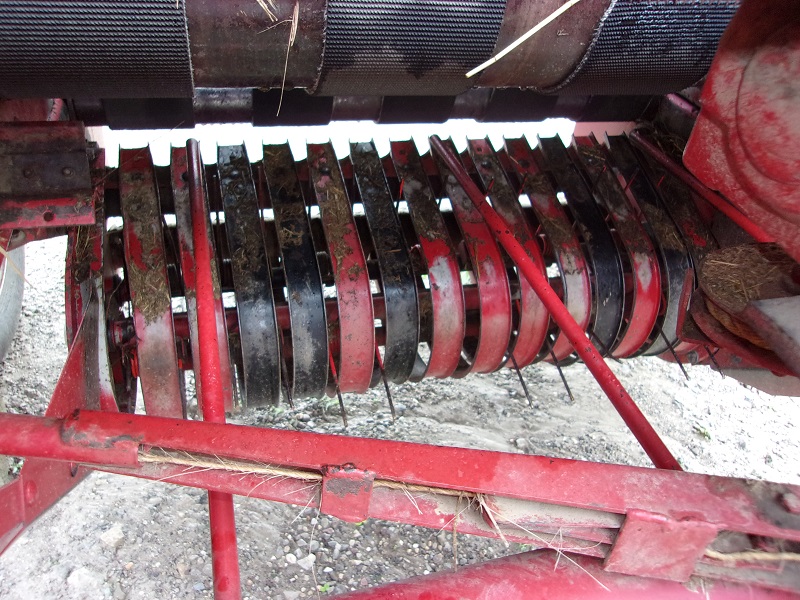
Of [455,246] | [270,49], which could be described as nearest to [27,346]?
[455,246]

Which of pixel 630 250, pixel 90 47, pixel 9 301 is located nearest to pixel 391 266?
pixel 630 250

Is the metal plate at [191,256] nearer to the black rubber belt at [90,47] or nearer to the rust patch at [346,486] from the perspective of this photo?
the black rubber belt at [90,47]

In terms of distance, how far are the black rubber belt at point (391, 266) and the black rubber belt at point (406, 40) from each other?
2.30ft

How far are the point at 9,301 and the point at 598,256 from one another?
2974 mm

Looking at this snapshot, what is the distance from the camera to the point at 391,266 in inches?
87.6

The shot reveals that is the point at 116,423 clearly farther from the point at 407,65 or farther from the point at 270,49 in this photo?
the point at 407,65

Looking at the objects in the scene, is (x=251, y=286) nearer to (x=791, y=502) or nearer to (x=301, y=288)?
(x=301, y=288)

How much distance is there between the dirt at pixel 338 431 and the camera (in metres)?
2.47

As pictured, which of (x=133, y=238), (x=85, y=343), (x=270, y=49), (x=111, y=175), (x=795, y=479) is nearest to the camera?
(x=270, y=49)

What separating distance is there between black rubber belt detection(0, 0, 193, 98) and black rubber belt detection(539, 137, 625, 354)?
155 centimetres

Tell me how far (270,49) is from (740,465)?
3141 mm

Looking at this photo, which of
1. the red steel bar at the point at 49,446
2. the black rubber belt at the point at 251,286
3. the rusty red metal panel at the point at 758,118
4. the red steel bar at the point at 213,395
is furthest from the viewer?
the black rubber belt at the point at 251,286

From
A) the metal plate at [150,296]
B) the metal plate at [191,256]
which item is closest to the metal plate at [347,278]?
the metal plate at [191,256]

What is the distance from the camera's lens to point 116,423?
4.29 feet
